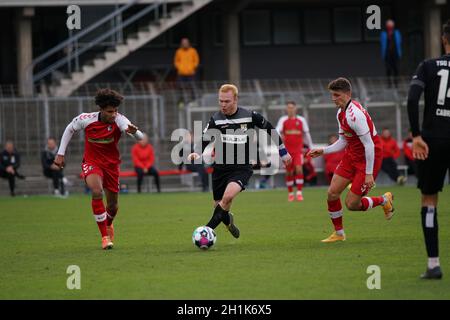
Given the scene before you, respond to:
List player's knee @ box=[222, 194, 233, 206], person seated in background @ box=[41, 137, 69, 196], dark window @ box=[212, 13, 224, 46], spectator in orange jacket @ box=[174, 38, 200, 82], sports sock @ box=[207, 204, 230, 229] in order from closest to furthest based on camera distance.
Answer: player's knee @ box=[222, 194, 233, 206], sports sock @ box=[207, 204, 230, 229], person seated in background @ box=[41, 137, 69, 196], spectator in orange jacket @ box=[174, 38, 200, 82], dark window @ box=[212, 13, 224, 46]

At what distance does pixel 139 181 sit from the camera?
28453mm

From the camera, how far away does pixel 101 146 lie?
1311 cm

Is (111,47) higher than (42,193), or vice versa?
(111,47)

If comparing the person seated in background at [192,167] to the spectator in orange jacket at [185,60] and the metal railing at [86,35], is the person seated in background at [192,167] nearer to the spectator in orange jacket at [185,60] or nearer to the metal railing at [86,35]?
the spectator in orange jacket at [185,60]

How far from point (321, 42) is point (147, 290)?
3226 centimetres

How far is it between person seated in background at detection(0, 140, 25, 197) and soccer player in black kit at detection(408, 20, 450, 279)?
65.3ft

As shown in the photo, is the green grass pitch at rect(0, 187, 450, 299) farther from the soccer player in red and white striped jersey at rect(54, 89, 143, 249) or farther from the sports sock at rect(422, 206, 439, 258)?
the soccer player in red and white striped jersey at rect(54, 89, 143, 249)

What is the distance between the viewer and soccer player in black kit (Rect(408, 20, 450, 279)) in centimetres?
916

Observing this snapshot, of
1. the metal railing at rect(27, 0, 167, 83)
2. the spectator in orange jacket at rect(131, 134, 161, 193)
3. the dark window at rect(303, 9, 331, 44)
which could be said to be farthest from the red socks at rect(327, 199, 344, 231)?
the dark window at rect(303, 9, 331, 44)

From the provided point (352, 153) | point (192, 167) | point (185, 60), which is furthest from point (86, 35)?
point (352, 153)

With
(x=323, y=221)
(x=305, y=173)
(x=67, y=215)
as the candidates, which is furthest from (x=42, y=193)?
(x=323, y=221)

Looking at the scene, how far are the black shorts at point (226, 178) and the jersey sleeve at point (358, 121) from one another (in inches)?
56.2
